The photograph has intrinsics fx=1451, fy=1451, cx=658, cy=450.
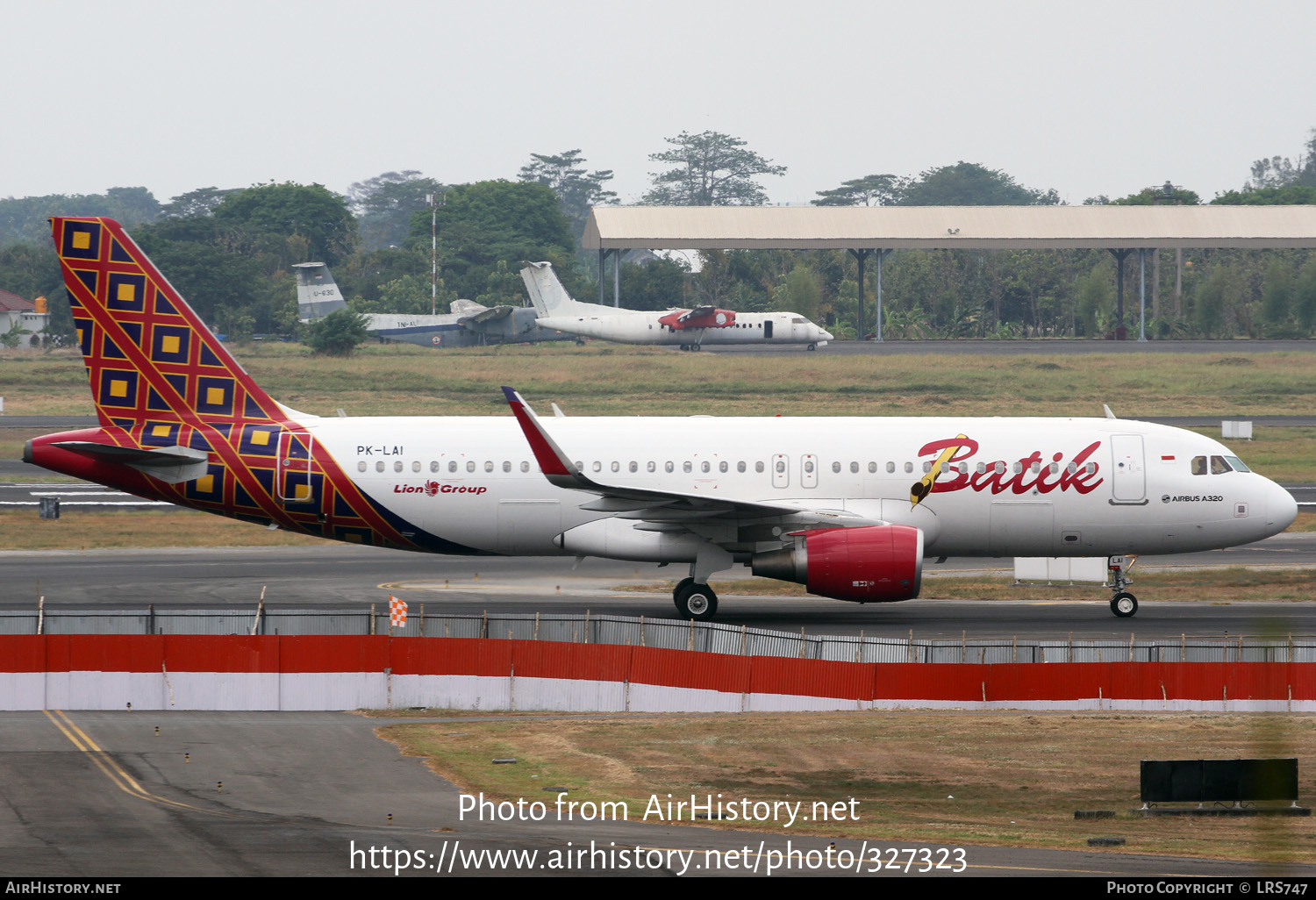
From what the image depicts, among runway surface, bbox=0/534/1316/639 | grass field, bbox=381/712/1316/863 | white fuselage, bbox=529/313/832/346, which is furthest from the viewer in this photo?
white fuselage, bbox=529/313/832/346

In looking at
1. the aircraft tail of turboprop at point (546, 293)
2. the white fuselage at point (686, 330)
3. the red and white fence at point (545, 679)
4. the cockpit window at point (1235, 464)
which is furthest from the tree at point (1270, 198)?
the red and white fence at point (545, 679)

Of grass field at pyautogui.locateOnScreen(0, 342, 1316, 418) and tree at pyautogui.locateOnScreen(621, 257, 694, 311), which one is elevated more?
tree at pyautogui.locateOnScreen(621, 257, 694, 311)

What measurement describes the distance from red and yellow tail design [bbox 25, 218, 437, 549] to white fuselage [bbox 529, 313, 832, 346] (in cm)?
7080

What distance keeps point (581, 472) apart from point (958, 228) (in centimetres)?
8462

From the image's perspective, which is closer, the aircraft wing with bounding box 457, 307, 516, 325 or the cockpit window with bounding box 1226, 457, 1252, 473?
the cockpit window with bounding box 1226, 457, 1252, 473

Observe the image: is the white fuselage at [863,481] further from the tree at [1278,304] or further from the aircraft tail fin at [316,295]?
the tree at [1278,304]

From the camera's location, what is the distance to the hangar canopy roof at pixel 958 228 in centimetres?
10725

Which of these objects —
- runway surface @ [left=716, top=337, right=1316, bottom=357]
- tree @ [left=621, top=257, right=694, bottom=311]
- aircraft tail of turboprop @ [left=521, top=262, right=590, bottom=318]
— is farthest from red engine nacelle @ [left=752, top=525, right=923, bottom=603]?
tree @ [left=621, top=257, right=694, bottom=311]

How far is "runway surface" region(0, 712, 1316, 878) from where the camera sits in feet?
48.8

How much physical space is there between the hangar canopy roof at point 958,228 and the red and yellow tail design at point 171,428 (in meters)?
75.3

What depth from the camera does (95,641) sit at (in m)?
26.4

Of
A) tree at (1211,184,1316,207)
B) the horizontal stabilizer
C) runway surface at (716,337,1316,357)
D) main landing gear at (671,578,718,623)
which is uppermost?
tree at (1211,184,1316,207)

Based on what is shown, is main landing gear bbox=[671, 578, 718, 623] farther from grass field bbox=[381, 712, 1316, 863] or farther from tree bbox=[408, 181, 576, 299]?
tree bbox=[408, 181, 576, 299]

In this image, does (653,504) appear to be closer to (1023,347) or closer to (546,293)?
(1023,347)
